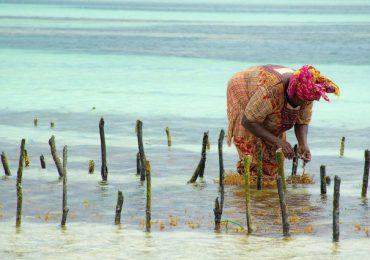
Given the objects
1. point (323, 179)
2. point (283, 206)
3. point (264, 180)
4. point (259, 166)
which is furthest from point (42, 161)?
point (283, 206)

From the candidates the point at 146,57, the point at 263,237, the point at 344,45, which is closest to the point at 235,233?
the point at 263,237

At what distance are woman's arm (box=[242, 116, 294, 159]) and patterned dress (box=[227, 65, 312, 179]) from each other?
0.16ft

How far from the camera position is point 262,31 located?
170ft

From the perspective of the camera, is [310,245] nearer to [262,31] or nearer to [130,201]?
[130,201]

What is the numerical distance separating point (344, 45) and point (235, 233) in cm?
3073

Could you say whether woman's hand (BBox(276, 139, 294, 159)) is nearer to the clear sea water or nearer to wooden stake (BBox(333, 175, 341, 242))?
the clear sea water

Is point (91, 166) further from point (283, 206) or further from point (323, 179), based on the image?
point (283, 206)

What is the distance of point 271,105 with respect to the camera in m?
8.95

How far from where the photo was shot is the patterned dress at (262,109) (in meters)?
8.95

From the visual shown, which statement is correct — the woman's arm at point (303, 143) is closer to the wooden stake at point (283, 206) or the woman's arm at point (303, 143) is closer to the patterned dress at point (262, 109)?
the patterned dress at point (262, 109)

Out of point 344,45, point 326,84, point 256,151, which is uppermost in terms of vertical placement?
point 344,45

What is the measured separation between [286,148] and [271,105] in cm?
44

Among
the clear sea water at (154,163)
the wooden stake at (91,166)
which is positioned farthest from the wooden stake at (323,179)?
the wooden stake at (91,166)

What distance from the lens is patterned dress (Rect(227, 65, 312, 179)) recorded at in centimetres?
895
